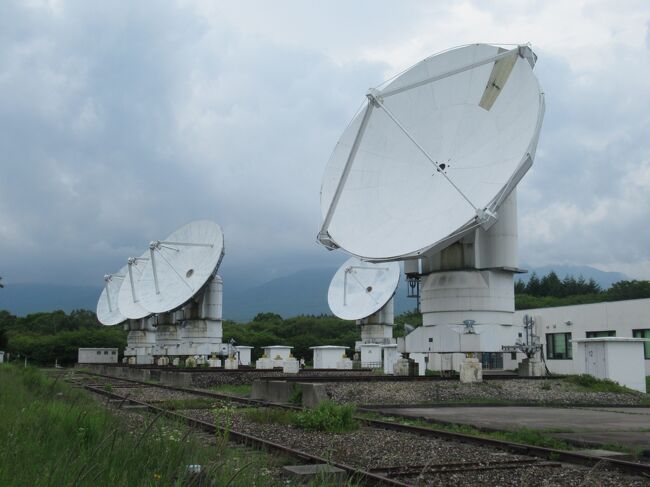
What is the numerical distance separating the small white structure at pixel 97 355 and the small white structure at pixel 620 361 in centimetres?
5179

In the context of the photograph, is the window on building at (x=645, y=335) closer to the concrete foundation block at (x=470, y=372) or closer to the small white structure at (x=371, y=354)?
the concrete foundation block at (x=470, y=372)

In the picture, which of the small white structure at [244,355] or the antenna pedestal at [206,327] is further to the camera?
the small white structure at [244,355]

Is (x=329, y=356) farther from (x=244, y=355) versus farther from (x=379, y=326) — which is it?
(x=244, y=355)

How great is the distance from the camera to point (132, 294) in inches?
2298

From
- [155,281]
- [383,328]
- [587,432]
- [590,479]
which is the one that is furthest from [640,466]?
[383,328]

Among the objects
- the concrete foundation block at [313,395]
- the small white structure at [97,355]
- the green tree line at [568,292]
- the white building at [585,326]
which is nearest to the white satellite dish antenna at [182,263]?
the small white structure at [97,355]

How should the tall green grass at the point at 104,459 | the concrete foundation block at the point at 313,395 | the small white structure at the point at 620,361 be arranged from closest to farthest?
the tall green grass at the point at 104,459, the concrete foundation block at the point at 313,395, the small white structure at the point at 620,361

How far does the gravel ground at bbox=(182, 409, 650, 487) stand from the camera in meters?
8.72

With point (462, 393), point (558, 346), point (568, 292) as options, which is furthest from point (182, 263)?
point (568, 292)

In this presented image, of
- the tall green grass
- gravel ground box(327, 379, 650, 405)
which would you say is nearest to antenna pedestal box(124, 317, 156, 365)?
gravel ground box(327, 379, 650, 405)

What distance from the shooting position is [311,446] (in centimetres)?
1181

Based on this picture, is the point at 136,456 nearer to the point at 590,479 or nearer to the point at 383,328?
the point at 590,479

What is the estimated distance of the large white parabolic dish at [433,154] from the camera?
22641mm

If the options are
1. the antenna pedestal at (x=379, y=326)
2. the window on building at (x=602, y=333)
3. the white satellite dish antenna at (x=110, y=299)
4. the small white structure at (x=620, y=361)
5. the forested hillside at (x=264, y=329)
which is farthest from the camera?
the white satellite dish antenna at (x=110, y=299)
